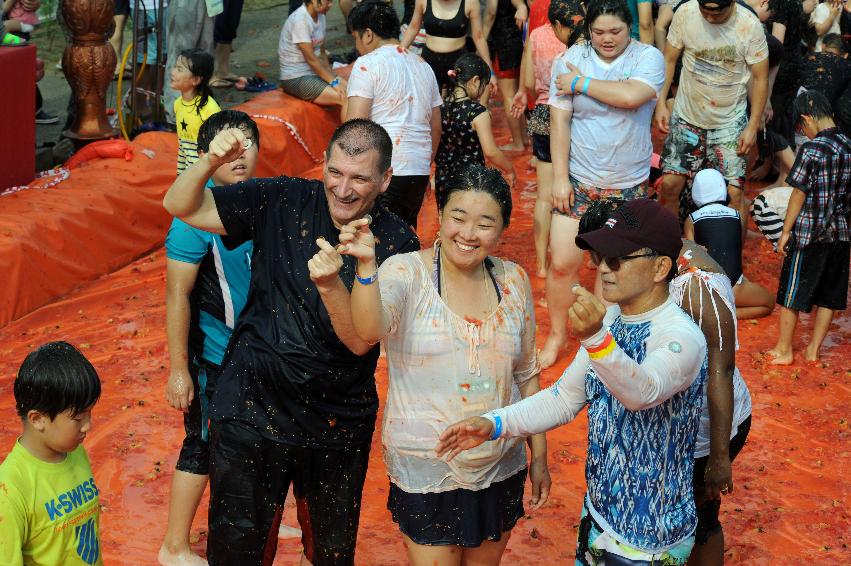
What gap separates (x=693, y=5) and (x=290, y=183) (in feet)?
17.5

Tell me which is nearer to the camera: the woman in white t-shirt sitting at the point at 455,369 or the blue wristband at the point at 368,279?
the blue wristband at the point at 368,279

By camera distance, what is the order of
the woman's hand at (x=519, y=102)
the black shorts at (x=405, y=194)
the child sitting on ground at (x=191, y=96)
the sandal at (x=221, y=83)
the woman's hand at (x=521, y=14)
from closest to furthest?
1. the black shorts at (x=405, y=194)
2. the child sitting on ground at (x=191, y=96)
3. the woman's hand at (x=519, y=102)
4. the woman's hand at (x=521, y=14)
5. the sandal at (x=221, y=83)

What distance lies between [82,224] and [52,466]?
17.0 ft

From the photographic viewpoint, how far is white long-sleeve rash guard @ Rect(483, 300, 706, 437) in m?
3.04

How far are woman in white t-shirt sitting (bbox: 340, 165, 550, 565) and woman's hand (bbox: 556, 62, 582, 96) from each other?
108 inches

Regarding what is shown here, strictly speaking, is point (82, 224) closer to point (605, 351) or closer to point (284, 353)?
point (284, 353)

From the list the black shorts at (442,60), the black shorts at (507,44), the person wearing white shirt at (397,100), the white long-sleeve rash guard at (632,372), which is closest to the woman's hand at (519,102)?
the black shorts at (442,60)

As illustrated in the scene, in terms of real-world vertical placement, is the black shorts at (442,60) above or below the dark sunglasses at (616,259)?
below

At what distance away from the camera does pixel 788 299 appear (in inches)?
279

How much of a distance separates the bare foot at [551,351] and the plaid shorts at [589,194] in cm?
83

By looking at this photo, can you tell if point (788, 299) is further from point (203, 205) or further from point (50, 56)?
point (50, 56)

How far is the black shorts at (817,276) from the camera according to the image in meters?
7.01

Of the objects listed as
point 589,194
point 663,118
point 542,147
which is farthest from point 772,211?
point 589,194

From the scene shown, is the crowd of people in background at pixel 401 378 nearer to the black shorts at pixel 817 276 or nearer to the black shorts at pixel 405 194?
the black shorts at pixel 405 194
